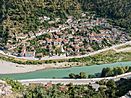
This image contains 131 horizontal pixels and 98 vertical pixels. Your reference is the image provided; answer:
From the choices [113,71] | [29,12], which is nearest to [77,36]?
[29,12]

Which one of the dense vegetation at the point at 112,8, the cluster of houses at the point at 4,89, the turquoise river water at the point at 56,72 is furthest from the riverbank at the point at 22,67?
the dense vegetation at the point at 112,8

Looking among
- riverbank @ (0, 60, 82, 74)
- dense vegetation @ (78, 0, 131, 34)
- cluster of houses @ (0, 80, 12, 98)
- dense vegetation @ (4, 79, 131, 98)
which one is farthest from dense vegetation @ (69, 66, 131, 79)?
dense vegetation @ (78, 0, 131, 34)

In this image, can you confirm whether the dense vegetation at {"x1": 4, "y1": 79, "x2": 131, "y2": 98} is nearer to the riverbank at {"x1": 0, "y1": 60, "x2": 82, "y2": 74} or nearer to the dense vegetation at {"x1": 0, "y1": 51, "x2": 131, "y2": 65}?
the riverbank at {"x1": 0, "y1": 60, "x2": 82, "y2": 74}

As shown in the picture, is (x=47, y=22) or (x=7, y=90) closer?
(x=7, y=90)

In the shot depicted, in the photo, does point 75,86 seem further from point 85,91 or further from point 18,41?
point 18,41

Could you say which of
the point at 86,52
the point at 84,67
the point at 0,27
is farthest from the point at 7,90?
the point at 0,27

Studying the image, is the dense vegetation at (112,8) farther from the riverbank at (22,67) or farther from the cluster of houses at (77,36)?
the riverbank at (22,67)
